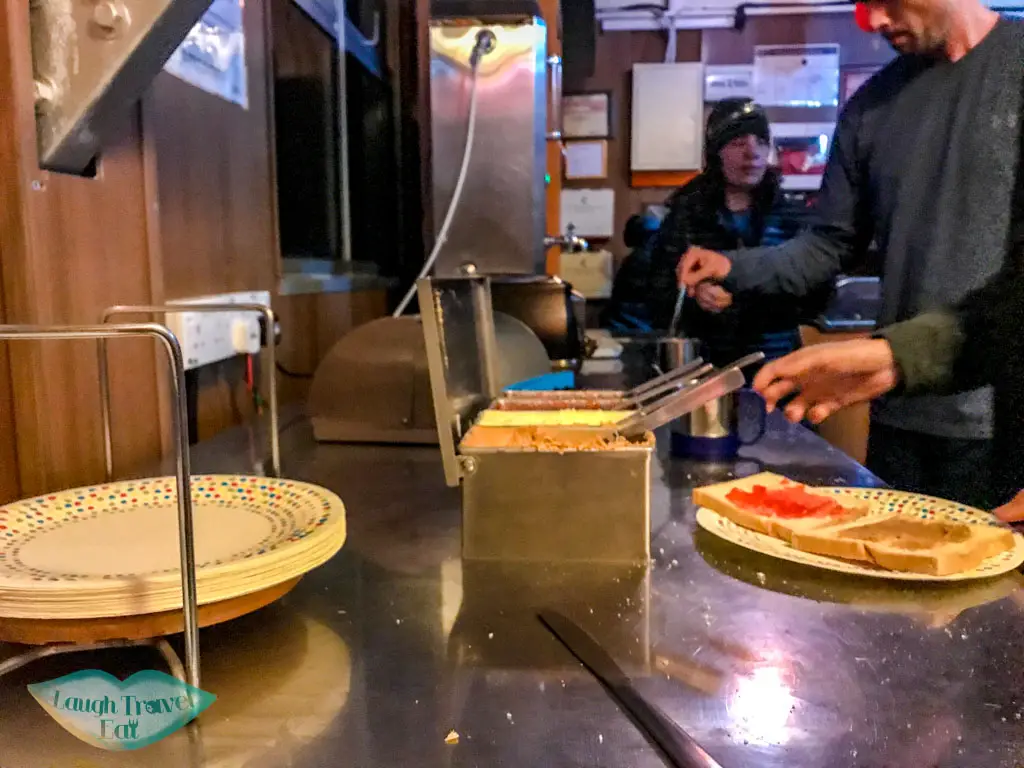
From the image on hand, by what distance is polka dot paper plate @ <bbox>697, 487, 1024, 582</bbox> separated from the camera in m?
0.66

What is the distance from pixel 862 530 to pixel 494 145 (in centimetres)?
141

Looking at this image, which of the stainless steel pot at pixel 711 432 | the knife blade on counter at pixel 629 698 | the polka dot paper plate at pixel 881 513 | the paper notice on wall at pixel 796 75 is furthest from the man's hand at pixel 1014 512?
the paper notice on wall at pixel 796 75

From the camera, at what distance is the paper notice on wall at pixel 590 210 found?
3943 mm

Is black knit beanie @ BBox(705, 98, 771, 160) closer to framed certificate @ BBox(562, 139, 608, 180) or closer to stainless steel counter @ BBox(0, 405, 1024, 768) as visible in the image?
framed certificate @ BBox(562, 139, 608, 180)

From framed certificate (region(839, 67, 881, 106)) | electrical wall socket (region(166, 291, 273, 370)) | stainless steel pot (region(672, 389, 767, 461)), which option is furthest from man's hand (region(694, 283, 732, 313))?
framed certificate (region(839, 67, 881, 106))

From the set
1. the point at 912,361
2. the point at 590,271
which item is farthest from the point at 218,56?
the point at 590,271

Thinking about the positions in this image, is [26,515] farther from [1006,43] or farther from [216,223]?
[1006,43]

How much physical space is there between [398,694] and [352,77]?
6.34 feet

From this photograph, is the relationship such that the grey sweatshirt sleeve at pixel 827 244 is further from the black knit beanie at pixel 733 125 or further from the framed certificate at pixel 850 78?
the framed certificate at pixel 850 78

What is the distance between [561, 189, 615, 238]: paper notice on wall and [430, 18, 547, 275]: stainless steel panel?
6.69ft

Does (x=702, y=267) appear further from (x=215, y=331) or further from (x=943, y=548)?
(x=943, y=548)

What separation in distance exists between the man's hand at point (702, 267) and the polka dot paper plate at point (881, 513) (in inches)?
31.7

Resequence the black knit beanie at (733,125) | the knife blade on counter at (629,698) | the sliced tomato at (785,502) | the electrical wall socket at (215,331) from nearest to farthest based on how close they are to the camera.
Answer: the knife blade on counter at (629,698), the sliced tomato at (785,502), the electrical wall socket at (215,331), the black knit beanie at (733,125)

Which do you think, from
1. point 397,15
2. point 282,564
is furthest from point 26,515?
point 397,15
